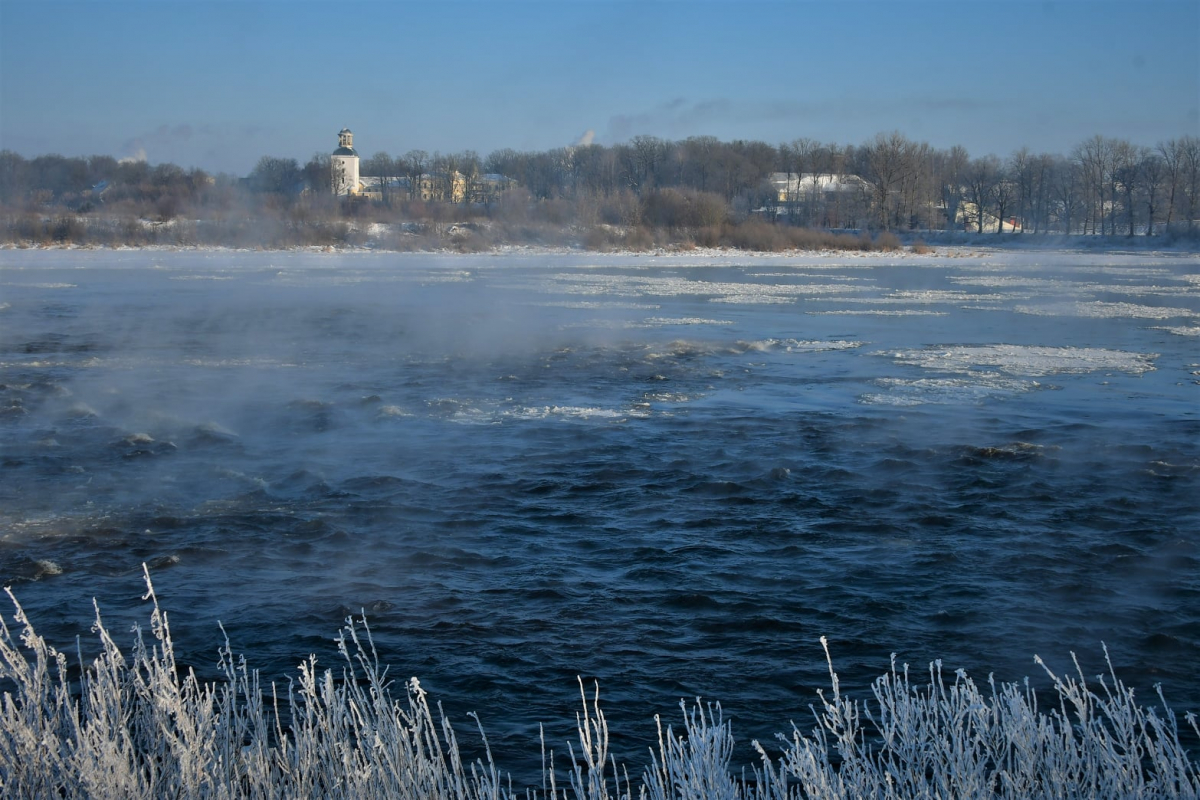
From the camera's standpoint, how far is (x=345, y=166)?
109 m

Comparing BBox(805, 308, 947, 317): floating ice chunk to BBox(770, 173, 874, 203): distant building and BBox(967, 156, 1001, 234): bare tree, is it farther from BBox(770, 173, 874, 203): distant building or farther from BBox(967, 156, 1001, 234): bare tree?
BBox(967, 156, 1001, 234): bare tree

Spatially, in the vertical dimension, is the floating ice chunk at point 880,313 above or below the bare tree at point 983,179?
below

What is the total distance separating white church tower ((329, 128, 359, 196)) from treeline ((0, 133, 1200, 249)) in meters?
1.82

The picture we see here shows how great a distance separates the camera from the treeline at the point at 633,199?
5175 cm

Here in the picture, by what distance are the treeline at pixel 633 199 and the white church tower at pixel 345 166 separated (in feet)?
5.98

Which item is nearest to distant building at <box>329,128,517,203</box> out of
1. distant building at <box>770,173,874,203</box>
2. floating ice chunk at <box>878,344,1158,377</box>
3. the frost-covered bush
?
distant building at <box>770,173,874,203</box>

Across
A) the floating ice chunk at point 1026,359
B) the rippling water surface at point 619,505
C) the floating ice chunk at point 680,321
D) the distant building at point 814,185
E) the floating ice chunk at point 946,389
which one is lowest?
the rippling water surface at point 619,505

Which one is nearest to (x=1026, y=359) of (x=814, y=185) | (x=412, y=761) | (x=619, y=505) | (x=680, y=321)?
(x=680, y=321)

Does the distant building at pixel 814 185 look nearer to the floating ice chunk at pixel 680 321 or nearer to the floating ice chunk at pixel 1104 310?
the floating ice chunk at pixel 1104 310

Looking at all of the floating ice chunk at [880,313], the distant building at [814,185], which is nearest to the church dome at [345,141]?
the distant building at [814,185]

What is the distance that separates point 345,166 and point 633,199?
2219 inches

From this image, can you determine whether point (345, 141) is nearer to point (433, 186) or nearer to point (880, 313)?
point (433, 186)

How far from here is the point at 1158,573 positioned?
7293mm

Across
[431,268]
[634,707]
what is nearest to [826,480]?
[634,707]
